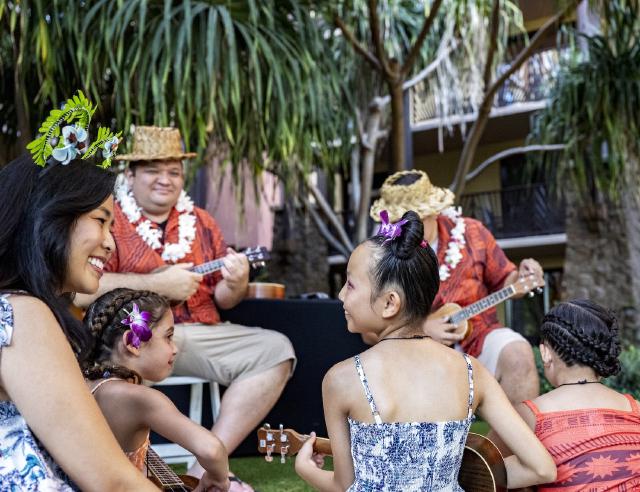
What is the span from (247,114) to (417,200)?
1.74 metres

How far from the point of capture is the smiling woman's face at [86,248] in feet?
4.86

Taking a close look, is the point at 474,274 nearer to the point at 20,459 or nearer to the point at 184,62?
the point at 184,62

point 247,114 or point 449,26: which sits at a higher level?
point 449,26

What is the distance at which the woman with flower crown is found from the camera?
1.27 m

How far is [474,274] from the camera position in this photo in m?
3.70

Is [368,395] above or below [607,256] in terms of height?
above

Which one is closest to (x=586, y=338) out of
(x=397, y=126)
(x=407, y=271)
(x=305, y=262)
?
(x=407, y=271)

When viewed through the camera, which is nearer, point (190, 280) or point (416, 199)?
point (190, 280)

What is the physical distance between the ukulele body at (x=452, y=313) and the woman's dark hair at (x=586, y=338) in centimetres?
117

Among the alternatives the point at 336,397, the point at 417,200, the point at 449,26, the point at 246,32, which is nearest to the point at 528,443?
the point at 336,397

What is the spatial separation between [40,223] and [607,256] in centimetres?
1091

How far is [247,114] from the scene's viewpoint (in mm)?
5062

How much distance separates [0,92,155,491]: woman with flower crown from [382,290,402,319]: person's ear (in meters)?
0.65

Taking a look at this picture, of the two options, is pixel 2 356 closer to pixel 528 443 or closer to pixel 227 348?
pixel 528 443
